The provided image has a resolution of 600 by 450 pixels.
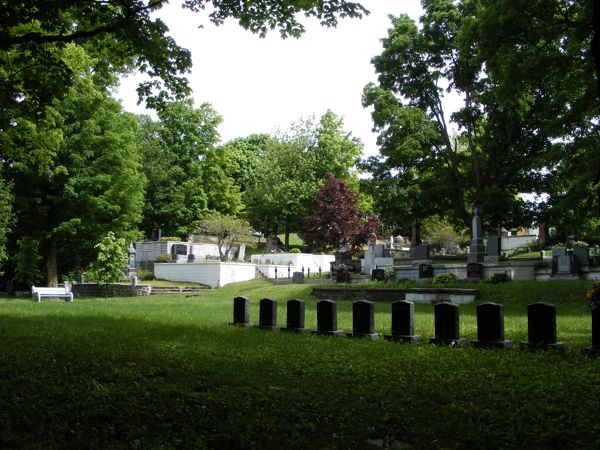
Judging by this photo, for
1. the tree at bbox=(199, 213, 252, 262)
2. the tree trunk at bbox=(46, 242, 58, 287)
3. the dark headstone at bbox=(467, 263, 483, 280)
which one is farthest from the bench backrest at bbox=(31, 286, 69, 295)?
the tree at bbox=(199, 213, 252, 262)

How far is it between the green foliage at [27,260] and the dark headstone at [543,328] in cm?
2749

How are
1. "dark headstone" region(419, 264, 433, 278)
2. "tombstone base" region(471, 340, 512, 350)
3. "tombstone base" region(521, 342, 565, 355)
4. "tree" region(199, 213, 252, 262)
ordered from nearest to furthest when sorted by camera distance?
1. "tombstone base" region(521, 342, 565, 355)
2. "tombstone base" region(471, 340, 512, 350)
3. "dark headstone" region(419, 264, 433, 278)
4. "tree" region(199, 213, 252, 262)

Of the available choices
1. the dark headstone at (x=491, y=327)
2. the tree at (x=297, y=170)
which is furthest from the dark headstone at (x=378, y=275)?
the tree at (x=297, y=170)

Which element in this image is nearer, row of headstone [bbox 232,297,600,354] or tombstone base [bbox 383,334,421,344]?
row of headstone [bbox 232,297,600,354]

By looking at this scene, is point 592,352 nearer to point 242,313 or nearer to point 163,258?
point 242,313

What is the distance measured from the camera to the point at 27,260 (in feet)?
99.0

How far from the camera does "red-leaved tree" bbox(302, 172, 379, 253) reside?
1710 inches

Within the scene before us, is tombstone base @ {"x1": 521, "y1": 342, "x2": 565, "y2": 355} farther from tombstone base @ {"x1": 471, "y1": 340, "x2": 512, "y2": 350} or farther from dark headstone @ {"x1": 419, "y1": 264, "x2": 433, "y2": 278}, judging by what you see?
dark headstone @ {"x1": 419, "y1": 264, "x2": 433, "y2": 278}

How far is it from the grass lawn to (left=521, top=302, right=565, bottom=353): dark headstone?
1.50 ft

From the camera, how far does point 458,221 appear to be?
1382 inches

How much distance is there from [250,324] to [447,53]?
24560 mm

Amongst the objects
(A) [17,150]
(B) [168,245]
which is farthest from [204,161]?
(A) [17,150]

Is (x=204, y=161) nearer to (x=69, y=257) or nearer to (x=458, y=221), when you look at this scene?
(x=69, y=257)

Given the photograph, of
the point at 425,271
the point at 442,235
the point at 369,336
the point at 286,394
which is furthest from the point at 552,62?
the point at 442,235
